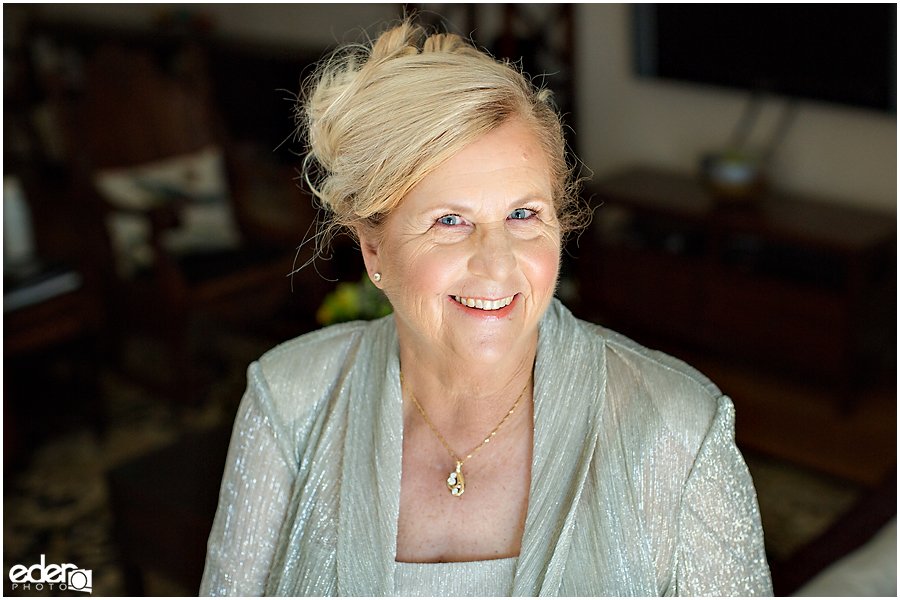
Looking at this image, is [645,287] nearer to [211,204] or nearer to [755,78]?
[755,78]

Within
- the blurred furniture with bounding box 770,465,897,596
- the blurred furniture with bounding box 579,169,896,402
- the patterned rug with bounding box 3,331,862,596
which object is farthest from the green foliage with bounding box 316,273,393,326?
the blurred furniture with bounding box 579,169,896,402

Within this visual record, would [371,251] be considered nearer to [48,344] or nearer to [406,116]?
[406,116]

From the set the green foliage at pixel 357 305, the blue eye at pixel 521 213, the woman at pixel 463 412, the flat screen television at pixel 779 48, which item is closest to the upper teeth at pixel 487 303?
the woman at pixel 463 412

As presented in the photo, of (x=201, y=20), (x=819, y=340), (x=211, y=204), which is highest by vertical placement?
(x=201, y=20)

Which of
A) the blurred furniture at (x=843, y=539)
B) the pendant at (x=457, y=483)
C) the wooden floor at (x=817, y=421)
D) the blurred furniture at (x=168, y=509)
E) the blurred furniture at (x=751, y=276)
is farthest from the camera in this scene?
the blurred furniture at (x=751, y=276)

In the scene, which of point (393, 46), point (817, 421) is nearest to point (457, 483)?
point (393, 46)

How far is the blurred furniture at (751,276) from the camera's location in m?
3.36

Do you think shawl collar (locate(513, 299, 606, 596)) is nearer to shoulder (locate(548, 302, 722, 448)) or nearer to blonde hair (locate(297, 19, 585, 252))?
shoulder (locate(548, 302, 722, 448))

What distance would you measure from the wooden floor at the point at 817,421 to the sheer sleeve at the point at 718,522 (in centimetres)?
170

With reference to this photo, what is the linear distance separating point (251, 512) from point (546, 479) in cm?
44

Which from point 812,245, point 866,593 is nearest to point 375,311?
point 866,593

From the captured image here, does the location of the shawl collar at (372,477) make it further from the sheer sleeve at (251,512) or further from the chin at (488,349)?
the chin at (488,349)

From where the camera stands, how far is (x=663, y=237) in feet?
12.6

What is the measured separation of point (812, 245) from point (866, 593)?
1920mm
